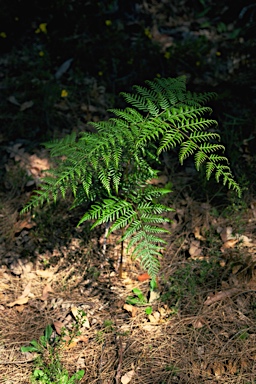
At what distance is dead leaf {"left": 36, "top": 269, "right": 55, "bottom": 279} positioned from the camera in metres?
3.27

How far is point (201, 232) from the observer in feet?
11.3

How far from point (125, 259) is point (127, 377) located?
0.96 meters

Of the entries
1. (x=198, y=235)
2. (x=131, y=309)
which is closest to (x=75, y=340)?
(x=131, y=309)

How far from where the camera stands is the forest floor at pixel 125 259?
2727 mm

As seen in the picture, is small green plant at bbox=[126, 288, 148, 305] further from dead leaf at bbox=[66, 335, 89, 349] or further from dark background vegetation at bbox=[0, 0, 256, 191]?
dark background vegetation at bbox=[0, 0, 256, 191]

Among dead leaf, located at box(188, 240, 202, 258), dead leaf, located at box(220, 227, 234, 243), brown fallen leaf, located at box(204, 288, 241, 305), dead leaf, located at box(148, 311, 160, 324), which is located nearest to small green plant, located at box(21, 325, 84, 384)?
dead leaf, located at box(148, 311, 160, 324)

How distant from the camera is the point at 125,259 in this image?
334 centimetres

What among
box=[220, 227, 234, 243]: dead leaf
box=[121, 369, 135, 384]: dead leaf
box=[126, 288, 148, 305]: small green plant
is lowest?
box=[121, 369, 135, 384]: dead leaf

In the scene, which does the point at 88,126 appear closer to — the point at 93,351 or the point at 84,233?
the point at 84,233

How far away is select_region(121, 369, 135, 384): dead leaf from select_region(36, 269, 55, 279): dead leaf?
101 cm

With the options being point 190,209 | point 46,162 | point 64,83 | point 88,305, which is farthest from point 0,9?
point 88,305

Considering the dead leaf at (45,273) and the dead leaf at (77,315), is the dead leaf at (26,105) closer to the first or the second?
the dead leaf at (45,273)

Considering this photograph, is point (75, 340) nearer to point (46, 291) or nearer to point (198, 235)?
point (46, 291)

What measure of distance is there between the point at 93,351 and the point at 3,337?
0.65m
